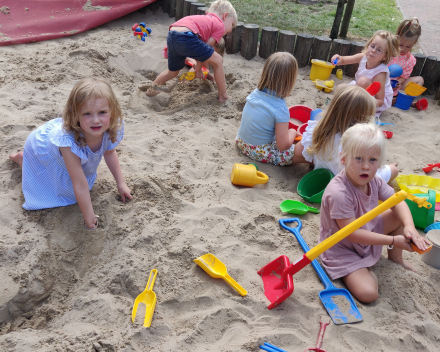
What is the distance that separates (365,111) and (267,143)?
2.59ft

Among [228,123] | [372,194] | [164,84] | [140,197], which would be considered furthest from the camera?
[164,84]

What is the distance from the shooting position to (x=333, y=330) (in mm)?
1691

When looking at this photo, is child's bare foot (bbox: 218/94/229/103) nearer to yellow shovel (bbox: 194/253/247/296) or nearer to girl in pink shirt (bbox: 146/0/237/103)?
girl in pink shirt (bbox: 146/0/237/103)

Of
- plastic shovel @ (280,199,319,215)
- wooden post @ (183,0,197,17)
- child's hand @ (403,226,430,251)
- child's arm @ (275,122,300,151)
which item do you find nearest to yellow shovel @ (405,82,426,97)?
child's arm @ (275,122,300,151)

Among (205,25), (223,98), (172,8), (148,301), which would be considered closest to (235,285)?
(148,301)

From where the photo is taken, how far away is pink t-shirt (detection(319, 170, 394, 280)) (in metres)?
1.89

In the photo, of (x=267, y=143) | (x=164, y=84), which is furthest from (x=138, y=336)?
(x=164, y=84)

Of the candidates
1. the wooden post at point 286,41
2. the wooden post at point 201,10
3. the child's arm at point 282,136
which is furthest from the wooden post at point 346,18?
the child's arm at point 282,136

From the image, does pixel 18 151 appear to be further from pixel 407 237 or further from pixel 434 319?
pixel 434 319

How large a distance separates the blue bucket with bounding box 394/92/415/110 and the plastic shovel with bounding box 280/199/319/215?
2177 millimetres

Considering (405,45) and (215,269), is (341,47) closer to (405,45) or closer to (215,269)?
(405,45)

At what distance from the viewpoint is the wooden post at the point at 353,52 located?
169 inches

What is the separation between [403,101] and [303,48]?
1266 millimetres

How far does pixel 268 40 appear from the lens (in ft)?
14.7
